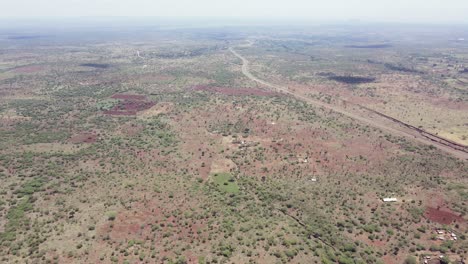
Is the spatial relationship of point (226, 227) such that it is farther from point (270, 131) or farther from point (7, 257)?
point (270, 131)

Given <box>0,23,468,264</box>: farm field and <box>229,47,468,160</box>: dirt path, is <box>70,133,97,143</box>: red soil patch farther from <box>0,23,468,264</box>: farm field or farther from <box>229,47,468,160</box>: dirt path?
<box>229,47,468,160</box>: dirt path

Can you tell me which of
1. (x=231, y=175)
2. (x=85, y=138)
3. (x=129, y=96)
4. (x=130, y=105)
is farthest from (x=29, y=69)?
(x=231, y=175)

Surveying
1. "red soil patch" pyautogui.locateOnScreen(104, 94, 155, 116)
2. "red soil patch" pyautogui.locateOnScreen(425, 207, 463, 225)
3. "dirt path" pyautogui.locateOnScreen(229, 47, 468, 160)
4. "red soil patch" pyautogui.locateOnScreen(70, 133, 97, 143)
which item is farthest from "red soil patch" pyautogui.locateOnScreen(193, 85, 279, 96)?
"red soil patch" pyautogui.locateOnScreen(425, 207, 463, 225)

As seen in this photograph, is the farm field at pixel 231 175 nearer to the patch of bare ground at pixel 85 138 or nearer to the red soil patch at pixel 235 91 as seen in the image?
the patch of bare ground at pixel 85 138

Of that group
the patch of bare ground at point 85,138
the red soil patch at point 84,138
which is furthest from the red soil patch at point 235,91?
the red soil patch at point 84,138

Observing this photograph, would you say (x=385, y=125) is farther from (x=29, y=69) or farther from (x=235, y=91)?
(x=29, y=69)

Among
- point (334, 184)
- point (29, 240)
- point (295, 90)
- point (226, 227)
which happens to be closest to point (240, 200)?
point (226, 227)
